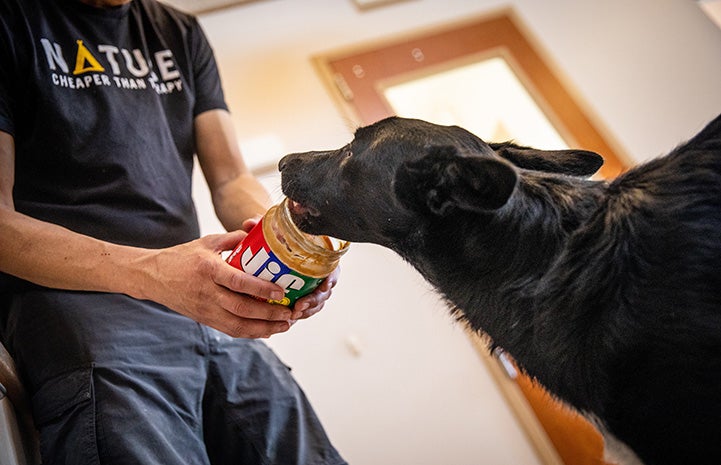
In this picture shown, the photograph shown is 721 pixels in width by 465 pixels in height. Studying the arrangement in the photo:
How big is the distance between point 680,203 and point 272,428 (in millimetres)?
867

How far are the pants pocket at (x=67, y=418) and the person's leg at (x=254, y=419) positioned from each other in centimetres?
27

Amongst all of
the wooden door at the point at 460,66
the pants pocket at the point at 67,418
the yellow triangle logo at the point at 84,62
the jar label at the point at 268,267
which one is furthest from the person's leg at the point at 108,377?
the wooden door at the point at 460,66

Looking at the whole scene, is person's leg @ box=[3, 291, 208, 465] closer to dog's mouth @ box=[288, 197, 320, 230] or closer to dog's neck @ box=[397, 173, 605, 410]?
dog's mouth @ box=[288, 197, 320, 230]

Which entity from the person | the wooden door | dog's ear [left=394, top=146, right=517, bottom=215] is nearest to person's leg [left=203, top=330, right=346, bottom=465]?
the person

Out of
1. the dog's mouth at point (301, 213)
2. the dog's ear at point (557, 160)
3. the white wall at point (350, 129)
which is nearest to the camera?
the dog's mouth at point (301, 213)

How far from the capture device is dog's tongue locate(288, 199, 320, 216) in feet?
3.87

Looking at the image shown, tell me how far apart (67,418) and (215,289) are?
358 millimetres

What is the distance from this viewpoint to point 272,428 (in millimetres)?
1405

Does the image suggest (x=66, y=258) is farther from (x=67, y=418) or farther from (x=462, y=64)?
(x=462, y=64)

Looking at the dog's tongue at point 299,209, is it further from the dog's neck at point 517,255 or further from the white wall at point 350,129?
the white wall at point 350,129

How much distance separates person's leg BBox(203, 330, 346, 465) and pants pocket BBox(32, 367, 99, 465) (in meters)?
0.27

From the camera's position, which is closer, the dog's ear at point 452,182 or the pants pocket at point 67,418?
the dog's ear at point 452,182

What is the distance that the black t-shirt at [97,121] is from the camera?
1.40m

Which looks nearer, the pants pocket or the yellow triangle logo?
the pants pocket
